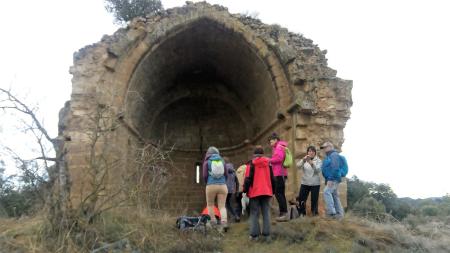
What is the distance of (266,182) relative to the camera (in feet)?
21.7

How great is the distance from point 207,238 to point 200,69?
7419mm

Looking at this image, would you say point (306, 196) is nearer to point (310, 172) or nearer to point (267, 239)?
point (310, 172)

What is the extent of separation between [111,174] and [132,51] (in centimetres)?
303

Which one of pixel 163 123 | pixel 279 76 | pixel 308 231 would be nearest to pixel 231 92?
pixel 163 123

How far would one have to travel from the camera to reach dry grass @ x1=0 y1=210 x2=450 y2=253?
6.13 m

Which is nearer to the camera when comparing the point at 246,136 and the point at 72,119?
the point at 72,119

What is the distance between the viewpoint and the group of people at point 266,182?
21.9 ft

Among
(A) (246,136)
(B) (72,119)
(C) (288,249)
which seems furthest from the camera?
(A) (246,136)

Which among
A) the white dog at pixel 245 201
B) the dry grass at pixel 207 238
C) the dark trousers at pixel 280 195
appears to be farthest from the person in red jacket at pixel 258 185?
the white dog at pixel 245 201

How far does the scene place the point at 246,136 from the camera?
547 inches

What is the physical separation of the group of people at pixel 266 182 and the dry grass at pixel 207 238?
33cm

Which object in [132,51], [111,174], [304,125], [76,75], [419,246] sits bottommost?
[419,246]

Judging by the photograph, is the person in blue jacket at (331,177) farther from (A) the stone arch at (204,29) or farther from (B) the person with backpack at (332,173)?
(A) the stone arch at (204,29)

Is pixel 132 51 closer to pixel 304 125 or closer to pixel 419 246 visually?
pixel 304 125
